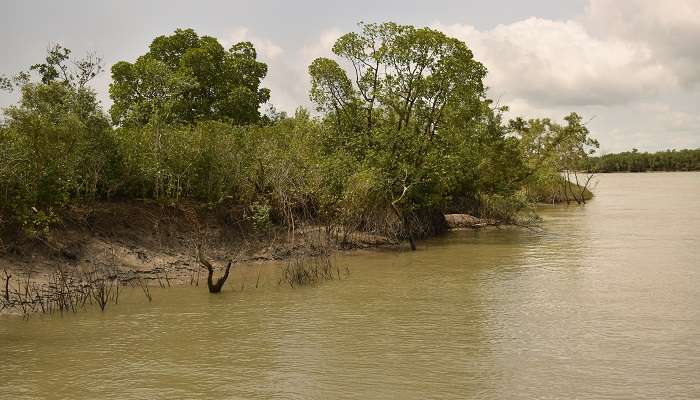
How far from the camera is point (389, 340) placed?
1241cm

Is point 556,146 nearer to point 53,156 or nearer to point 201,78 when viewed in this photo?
point 201,78

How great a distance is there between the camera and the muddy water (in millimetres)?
9891

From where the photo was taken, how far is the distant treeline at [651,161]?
462 ft

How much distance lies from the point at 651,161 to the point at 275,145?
14104cm

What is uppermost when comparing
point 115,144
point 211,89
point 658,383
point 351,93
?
point 211,89

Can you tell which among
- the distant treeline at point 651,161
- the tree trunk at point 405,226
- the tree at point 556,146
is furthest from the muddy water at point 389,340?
the distant treeline at point 651,161

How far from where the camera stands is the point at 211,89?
128 ft

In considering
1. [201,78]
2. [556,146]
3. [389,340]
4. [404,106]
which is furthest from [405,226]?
[556,146]

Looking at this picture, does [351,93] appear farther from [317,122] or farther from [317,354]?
[317,354]

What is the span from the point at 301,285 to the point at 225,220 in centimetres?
617

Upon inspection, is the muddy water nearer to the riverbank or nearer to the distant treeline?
the riverbank

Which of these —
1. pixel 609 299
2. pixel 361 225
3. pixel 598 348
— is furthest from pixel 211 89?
pixel 598 348

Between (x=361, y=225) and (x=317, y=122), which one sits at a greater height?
(x=317, y=122)

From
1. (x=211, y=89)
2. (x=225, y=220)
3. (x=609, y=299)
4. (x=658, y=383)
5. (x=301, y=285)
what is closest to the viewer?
(x=658, y=383)
